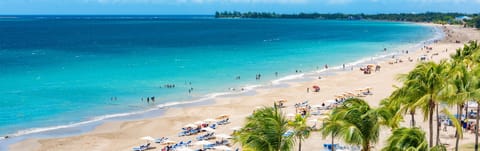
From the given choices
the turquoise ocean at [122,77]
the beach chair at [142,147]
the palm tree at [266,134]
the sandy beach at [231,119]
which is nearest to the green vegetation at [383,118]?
the palm tree at [266,134]

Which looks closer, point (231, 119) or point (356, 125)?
point (356, 125)

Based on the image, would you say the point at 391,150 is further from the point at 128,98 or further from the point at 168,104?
the point at 128,98

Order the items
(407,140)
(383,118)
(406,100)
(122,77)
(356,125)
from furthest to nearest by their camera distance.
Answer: (122,77) < (406,100) < (383,118) < (356,125) < (407,140)

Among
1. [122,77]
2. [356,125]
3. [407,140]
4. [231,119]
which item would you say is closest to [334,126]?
[356,125]

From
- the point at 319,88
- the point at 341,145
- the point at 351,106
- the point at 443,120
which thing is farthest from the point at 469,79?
the point at 319,88

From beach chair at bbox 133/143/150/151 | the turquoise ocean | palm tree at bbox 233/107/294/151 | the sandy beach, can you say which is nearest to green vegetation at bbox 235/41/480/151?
palm tree at bbox 233/107/294/151

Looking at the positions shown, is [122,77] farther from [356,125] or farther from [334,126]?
[356,125]
